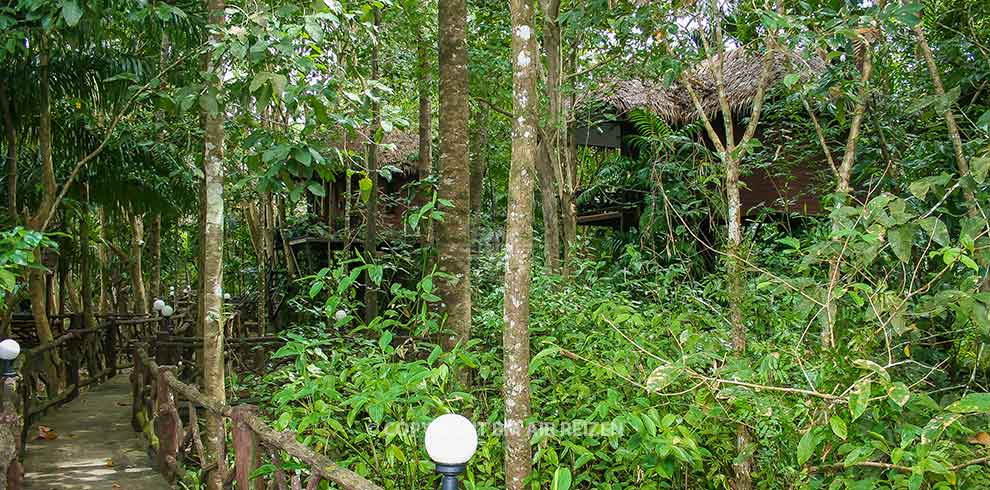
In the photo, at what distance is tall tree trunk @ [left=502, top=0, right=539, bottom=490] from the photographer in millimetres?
2873

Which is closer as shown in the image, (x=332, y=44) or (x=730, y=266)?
(x=730, y=266)

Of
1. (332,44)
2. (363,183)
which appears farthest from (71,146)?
(363,183)

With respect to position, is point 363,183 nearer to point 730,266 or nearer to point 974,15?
point 730,266

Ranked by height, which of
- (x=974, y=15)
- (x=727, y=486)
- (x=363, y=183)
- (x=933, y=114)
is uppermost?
(x=974, y=15)

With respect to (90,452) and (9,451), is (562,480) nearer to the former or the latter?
(9,451)

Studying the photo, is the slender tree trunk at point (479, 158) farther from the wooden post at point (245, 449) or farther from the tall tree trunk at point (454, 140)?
the wooden post at point (245, 449)

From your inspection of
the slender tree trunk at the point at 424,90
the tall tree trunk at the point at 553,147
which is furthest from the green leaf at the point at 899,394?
the slender tree trunk at the point at 424,90

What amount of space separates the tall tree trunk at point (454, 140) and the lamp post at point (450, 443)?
2.22m

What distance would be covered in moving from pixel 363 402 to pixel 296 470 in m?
0.51

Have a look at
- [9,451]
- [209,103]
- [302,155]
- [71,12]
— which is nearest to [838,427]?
[302,155]

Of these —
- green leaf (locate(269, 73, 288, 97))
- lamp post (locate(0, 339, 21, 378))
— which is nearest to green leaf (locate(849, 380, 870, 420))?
green leaf (locate(269, 73, 288, 97))

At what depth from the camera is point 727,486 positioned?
3086mm

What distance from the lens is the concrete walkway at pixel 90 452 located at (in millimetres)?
5027

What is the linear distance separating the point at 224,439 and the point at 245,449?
56 centimetres
